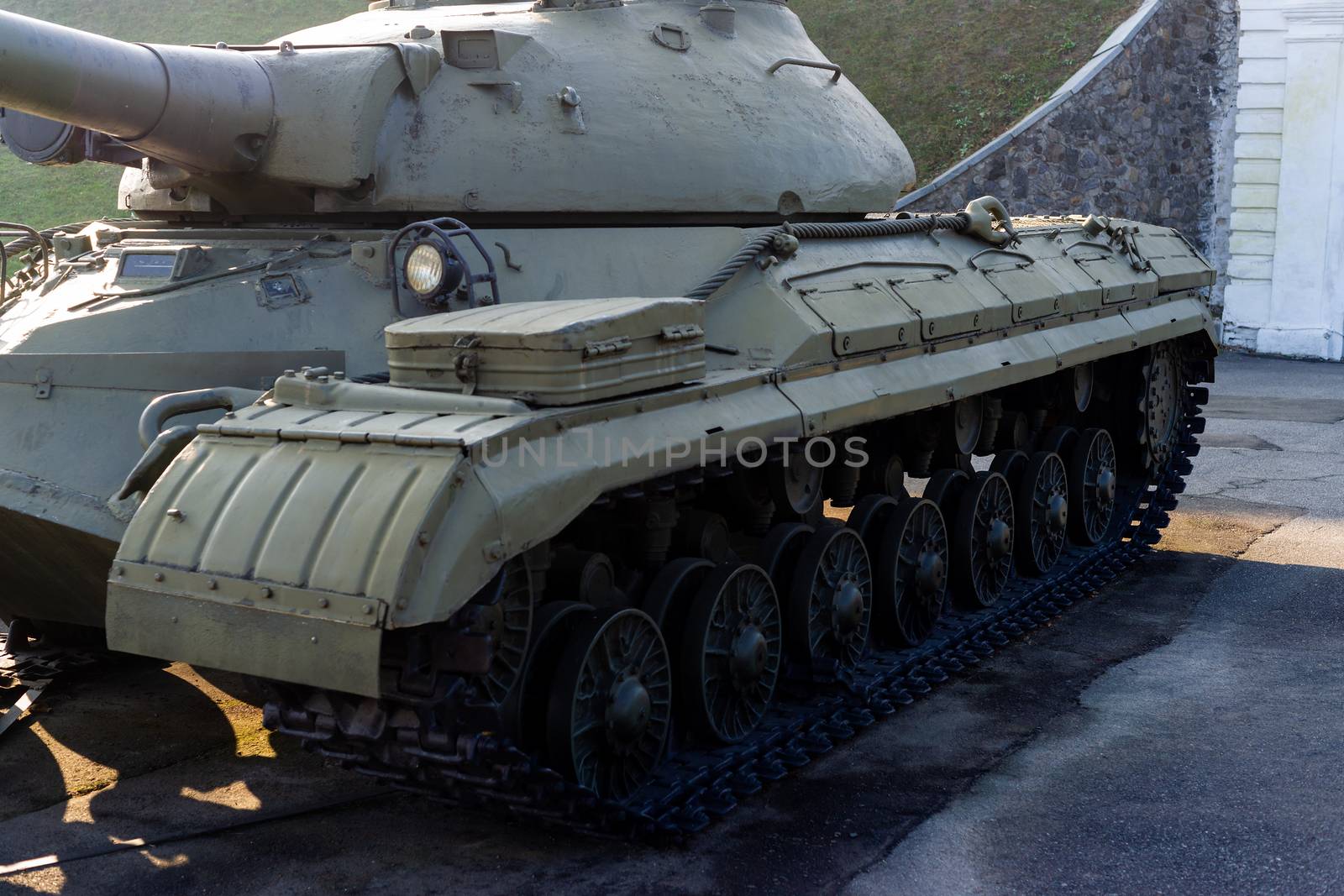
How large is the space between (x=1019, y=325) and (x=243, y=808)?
451 centimetres

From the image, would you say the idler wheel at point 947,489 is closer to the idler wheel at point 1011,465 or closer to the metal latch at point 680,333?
the idler wheel at point 1011,465

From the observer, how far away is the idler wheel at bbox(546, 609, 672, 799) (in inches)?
209

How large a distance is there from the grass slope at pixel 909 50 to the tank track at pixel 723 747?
1323 cm

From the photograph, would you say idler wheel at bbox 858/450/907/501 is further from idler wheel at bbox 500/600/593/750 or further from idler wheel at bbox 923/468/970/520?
idler wheel at bbox 500/600/593/750

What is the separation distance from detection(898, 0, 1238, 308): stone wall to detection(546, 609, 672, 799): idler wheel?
15.8 meters

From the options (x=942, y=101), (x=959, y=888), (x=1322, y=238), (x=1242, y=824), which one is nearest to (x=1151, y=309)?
(x=1242, y=824)

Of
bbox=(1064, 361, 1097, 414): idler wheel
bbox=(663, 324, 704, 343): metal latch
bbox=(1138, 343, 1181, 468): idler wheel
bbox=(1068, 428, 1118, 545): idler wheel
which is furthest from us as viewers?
bbox=(1138, 343, 1181, 468): idler wheel

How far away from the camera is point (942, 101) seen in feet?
73.7

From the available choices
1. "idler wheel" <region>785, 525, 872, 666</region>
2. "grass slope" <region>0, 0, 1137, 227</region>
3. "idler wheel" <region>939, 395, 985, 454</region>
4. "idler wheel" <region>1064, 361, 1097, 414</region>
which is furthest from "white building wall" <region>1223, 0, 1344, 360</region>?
"idler wheel" <region>785, 525, 872, 666</region>

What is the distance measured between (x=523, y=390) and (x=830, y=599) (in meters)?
2.46

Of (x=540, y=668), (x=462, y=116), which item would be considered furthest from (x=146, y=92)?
(x=540, y=668)

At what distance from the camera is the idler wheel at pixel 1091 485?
977 cm

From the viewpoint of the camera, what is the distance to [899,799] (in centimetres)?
602

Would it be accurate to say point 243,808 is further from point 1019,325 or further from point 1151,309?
point 1151,309
